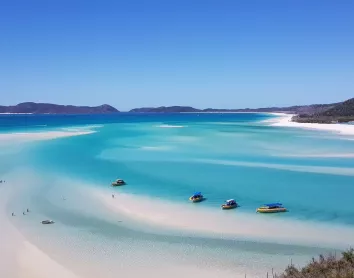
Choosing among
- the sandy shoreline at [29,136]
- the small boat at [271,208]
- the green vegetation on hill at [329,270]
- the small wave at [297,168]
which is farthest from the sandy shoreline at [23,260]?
the sandy shoreline at [29,136]

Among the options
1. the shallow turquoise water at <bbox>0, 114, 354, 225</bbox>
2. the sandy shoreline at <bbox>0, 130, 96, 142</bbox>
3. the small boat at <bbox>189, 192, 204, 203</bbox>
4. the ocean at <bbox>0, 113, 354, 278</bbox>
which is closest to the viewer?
the ocean at <bbox>0, 113, 354, 278</bbox>

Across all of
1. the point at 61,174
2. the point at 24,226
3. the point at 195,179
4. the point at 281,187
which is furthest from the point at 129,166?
the point at 24,226

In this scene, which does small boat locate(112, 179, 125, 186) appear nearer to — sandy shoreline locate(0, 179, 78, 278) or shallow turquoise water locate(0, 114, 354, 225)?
shallow turquoise water locate(0, 114, 354, 225)

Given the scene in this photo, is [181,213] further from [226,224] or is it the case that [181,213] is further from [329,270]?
[329,270]

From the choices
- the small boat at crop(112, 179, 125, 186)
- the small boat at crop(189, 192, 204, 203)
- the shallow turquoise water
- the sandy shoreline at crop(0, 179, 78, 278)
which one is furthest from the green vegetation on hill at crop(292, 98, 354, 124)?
the sandy shoreline at crop(0, 179, 78, 278)

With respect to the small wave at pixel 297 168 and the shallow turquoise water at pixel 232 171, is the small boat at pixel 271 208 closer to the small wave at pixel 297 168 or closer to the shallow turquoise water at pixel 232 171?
the shallow turquoise water at pixel 232 171

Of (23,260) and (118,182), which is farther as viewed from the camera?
(118,182)

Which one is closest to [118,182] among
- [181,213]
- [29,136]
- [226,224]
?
[181,213]

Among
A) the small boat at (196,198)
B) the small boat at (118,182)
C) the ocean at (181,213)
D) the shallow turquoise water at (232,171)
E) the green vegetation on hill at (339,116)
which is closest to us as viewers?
the ocean at (181,213)

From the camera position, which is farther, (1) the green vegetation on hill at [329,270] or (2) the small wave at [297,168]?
(2) the small wave at [297,168]

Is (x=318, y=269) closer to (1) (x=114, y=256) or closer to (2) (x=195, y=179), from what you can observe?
(1) (x=114, y=256)
